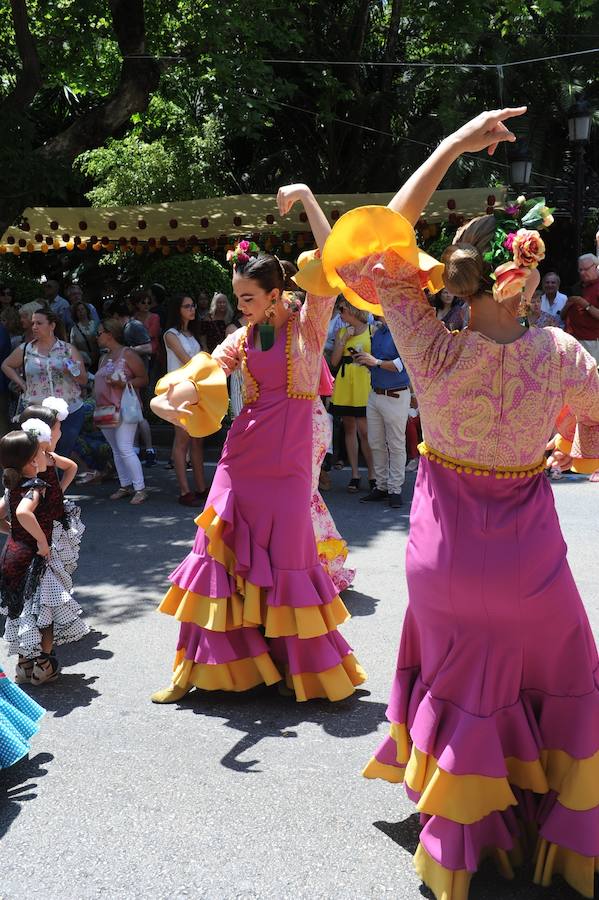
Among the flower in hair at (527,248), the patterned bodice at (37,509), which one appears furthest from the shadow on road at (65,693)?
the flower in hair at (527,248)

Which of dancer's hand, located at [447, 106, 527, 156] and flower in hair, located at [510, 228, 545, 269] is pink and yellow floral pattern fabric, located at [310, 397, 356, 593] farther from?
flower in hair, located at [510, 228, 545, 269]

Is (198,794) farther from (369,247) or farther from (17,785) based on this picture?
(369,247)

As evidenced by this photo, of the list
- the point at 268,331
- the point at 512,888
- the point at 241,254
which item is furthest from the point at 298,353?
the point at 512,888

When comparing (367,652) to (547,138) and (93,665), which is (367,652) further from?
(547,138)

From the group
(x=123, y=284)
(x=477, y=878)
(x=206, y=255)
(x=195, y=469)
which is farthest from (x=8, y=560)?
(x=123, y=284)

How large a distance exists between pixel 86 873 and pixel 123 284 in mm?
17955

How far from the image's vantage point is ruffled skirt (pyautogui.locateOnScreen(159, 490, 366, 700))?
420 centimetres

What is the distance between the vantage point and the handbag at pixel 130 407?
9117 millimetres

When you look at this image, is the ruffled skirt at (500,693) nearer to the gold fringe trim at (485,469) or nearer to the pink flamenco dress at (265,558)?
the gold fringe trim at (485,469)

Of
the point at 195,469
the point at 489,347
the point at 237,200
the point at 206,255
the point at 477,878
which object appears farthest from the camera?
the point at 206,255

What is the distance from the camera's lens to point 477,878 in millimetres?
2887

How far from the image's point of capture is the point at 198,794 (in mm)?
3484

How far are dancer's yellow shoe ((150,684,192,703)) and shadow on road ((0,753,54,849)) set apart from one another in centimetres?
61

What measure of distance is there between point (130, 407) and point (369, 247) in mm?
6640
